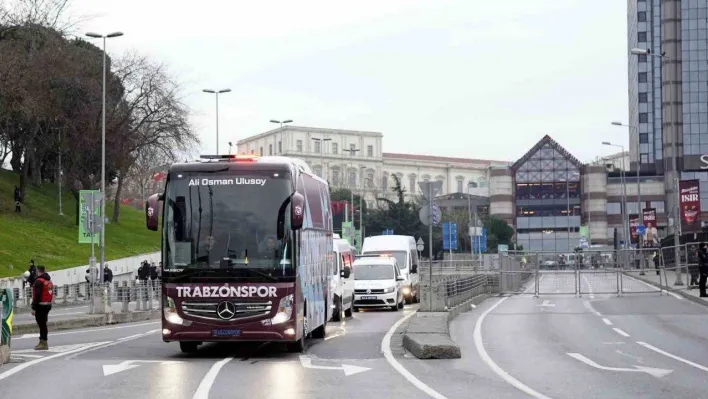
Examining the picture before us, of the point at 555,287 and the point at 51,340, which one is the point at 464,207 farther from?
the point at 51,340

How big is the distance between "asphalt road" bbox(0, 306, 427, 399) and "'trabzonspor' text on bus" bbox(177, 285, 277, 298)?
3.58ft

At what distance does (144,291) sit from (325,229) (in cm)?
2040

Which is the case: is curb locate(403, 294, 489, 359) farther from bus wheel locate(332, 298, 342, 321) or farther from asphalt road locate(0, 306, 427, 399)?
bus wheel locate(332, 298, 342, 321)

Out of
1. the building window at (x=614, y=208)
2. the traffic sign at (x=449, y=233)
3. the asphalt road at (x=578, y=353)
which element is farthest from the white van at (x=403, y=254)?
the building window at (x=614, y=208)

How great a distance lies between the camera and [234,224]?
1962 centimetres

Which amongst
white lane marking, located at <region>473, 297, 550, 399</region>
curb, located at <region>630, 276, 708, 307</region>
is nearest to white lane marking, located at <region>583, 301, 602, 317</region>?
curb, located at <region>630, 276, 708, 307</region>

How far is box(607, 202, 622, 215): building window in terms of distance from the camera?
14312 cm

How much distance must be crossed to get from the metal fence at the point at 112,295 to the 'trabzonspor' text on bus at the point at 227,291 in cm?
1858

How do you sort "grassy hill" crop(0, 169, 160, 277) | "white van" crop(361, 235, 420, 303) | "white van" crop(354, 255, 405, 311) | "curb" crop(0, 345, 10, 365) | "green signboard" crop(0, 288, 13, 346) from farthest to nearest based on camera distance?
"grassy hill" crop(0, 169, 160, 277) < "white van" crop(361, 235, 420, 303) < "white van" crop(354, 255, 405, 311) < "green signboard" crop(0, 288, 13, 346) < "curb" crop(0, 345, 10, 365)

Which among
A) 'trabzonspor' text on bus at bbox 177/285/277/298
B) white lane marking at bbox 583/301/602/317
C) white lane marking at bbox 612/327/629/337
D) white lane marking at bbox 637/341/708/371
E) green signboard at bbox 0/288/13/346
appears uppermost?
'trabzonspor' text on bus at bbox 177/285/277/298

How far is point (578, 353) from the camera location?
1984 centimetres

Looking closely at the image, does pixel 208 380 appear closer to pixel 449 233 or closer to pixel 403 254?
pixel 403 254

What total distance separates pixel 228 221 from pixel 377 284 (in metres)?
21.0

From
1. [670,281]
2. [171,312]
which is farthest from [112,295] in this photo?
[171,312]
